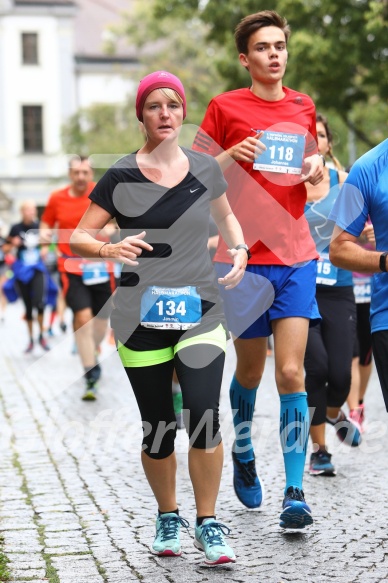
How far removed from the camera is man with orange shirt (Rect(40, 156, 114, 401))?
10891mm

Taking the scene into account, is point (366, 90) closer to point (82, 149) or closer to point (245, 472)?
point (245, 472)

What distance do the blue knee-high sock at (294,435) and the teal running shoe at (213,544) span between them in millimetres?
581

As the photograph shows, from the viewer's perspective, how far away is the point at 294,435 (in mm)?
5477

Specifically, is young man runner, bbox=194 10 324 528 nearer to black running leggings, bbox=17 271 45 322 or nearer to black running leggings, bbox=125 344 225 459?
black running leggings, bbox=125 344 225 459

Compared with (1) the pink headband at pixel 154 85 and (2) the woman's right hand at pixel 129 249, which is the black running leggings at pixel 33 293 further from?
(2) the woman's right hand at pixel 129 249

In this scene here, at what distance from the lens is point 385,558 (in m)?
4.92

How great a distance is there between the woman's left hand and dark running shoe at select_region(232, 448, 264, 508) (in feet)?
4.09

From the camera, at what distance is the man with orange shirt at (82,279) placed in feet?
35.7

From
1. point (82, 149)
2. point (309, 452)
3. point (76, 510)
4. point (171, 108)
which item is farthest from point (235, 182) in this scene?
point (82, 149)

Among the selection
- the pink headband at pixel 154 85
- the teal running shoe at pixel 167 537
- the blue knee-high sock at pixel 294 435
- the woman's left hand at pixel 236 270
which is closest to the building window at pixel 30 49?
the blue knee-high sock at pixel 294 435

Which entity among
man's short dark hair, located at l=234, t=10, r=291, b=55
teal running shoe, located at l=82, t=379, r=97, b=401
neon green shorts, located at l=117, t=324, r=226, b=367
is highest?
man's short dark hair, located at l=234, t=10, r=291, b=55

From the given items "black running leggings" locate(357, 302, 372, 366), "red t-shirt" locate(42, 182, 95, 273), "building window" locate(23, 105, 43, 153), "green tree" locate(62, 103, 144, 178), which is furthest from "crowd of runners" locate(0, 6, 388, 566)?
"building window" locate(23, 105, 43, 153)

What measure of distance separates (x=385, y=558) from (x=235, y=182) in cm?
189

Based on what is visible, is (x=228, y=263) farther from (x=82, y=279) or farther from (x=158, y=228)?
(x=82, y=279)
